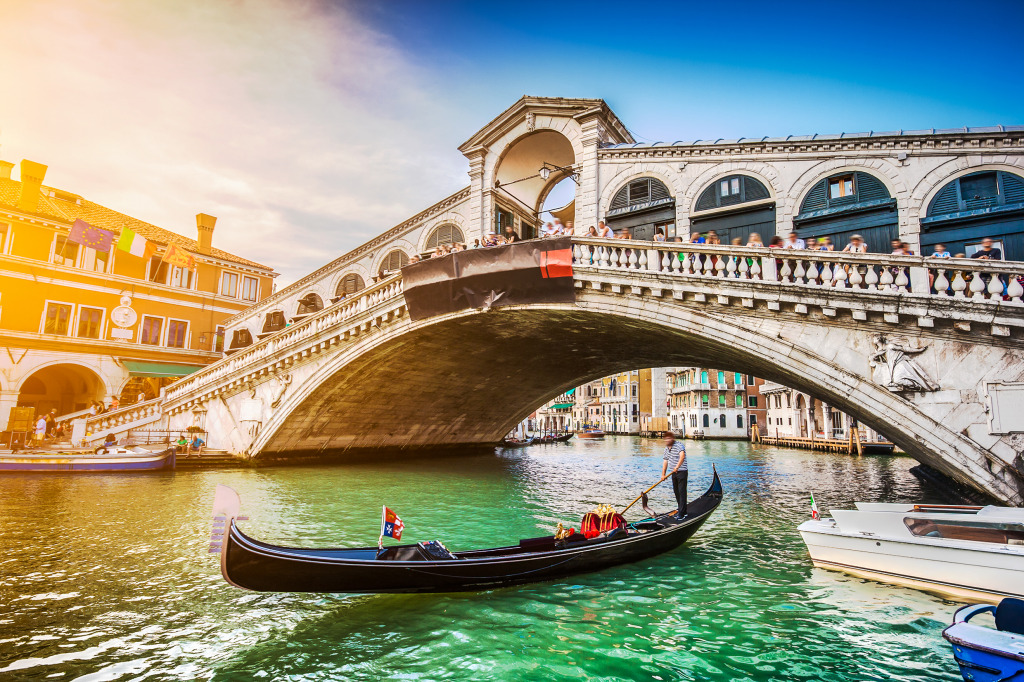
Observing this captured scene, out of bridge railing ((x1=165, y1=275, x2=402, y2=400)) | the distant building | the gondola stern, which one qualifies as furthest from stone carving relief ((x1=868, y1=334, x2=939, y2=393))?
the distant building

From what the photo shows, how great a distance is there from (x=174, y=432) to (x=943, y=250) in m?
22.6

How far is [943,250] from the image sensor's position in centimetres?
1076

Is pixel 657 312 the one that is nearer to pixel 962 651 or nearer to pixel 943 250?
pixel 943 250

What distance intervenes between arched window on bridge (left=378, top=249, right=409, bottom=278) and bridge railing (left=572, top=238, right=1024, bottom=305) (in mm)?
10098

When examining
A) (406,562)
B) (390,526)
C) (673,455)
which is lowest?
(406,562)

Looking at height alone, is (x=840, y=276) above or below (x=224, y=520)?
above

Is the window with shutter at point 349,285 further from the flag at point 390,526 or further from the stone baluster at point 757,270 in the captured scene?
the flag at point 390,526

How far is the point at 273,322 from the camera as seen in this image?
2381 cm

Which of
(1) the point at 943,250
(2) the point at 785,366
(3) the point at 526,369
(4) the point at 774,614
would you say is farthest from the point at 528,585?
(3) the point at 526,369

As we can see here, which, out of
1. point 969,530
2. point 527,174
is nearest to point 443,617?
point 969,530

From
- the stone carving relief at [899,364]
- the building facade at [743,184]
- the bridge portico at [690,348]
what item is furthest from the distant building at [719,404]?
the stone carving relief at [899,364]

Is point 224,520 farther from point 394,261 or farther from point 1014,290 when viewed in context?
point 394,261

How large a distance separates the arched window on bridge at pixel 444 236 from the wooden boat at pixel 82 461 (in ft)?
34.8

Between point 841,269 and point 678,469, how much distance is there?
4.75 metres
